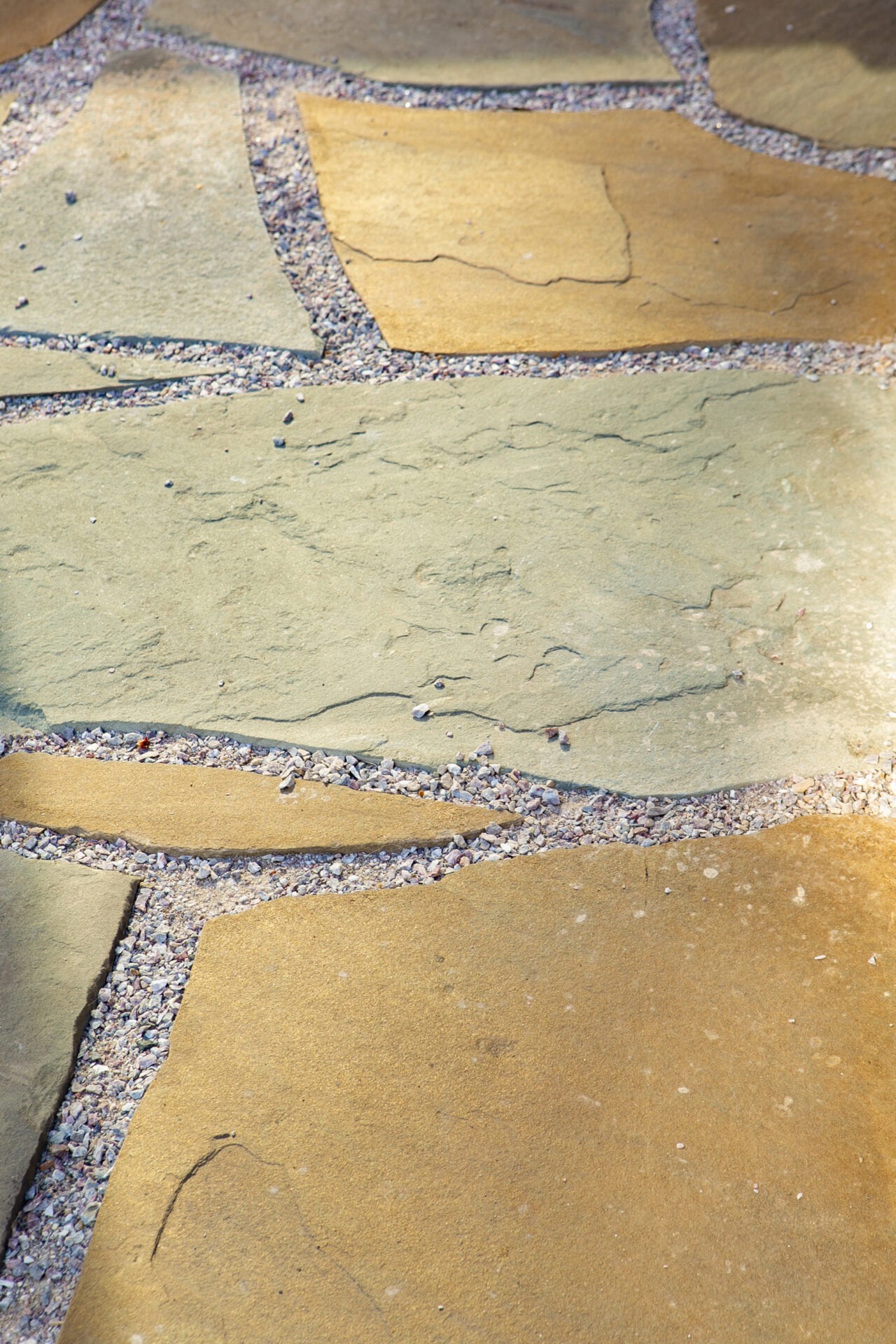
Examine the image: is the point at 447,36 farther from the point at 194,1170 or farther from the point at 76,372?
the point at 194,1170

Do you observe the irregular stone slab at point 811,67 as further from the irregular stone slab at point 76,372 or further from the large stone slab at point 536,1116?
the large stone slab at point 536,1116

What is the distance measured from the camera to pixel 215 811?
5.07ft

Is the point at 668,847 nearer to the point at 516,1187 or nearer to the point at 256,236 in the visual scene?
the point at 516,1187

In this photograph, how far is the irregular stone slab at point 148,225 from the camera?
2.19 m

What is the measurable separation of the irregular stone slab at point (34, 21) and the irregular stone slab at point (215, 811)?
2.08 meters

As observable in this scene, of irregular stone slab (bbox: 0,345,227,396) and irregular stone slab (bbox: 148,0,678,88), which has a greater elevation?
irregular stone slab (bbox: 148,0,678,88)

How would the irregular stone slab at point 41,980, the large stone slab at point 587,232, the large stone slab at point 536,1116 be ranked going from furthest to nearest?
the large stone slab at point 587,232 → the irregular stone slab at point 41,980 → the large stone slab at point 536,1116

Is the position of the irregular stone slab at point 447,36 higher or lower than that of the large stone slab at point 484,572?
higher

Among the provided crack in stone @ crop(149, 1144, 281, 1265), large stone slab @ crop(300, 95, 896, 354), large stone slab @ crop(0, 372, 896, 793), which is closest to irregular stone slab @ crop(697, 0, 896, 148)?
large stone slab @ crop(300, 95, 896, 354)

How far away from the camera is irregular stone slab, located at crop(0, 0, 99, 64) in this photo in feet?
8.86

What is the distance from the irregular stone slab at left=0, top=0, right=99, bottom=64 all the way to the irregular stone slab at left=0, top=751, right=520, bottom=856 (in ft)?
6.83

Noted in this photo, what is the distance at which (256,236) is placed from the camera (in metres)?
2.33

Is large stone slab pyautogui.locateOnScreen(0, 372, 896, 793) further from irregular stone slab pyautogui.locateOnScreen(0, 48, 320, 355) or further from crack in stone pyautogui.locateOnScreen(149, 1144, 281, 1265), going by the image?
crack in stone pyautogui.locateOnScreen(149, 1144, 281, 1265)

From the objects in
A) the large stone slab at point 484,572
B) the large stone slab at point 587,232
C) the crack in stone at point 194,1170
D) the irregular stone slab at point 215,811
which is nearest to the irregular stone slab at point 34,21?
the large stone slab at point 587,232
